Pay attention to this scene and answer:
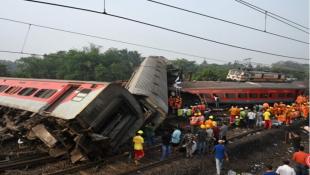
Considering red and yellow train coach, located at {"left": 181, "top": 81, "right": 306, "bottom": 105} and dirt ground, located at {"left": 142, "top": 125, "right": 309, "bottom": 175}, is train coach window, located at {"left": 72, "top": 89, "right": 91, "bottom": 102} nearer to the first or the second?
dirt ground, located at {"left": 142, "top": 125, "right": 309, "bottom": 175}

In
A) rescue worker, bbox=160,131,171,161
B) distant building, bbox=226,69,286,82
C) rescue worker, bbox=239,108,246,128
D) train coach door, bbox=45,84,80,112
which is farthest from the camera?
distant building, bbox=226,69,286,82

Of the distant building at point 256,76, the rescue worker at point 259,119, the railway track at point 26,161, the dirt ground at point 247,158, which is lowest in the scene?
the dirt ground at point 247,158

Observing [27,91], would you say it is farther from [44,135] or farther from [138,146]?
[138,146]

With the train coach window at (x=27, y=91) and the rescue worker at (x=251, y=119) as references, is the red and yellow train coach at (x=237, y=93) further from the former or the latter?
the train coach window at (x=27, y=91)

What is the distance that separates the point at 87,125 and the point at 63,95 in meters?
2.76

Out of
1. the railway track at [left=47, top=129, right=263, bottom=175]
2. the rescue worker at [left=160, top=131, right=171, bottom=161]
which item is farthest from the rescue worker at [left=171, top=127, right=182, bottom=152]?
the railway track at [left=47, top=129, right=263, bottom=175]

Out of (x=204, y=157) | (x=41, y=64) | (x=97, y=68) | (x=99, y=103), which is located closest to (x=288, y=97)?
(x=204, y=157)

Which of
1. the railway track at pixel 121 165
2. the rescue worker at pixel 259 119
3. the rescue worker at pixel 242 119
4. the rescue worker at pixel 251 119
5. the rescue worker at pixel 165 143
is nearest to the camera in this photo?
the railway track at pixel 121 165

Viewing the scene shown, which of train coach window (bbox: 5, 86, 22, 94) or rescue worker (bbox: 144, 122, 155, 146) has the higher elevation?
train coach window (bbox: 5, 86, 22, 94)

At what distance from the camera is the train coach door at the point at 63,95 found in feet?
39.9

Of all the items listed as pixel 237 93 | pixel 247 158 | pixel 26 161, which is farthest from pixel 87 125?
pixel 237 93

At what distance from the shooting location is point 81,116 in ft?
34.6

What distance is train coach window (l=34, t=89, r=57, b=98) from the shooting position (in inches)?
531

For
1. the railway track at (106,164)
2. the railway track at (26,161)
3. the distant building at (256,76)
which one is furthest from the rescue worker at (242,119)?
the distant building at (256,76)
